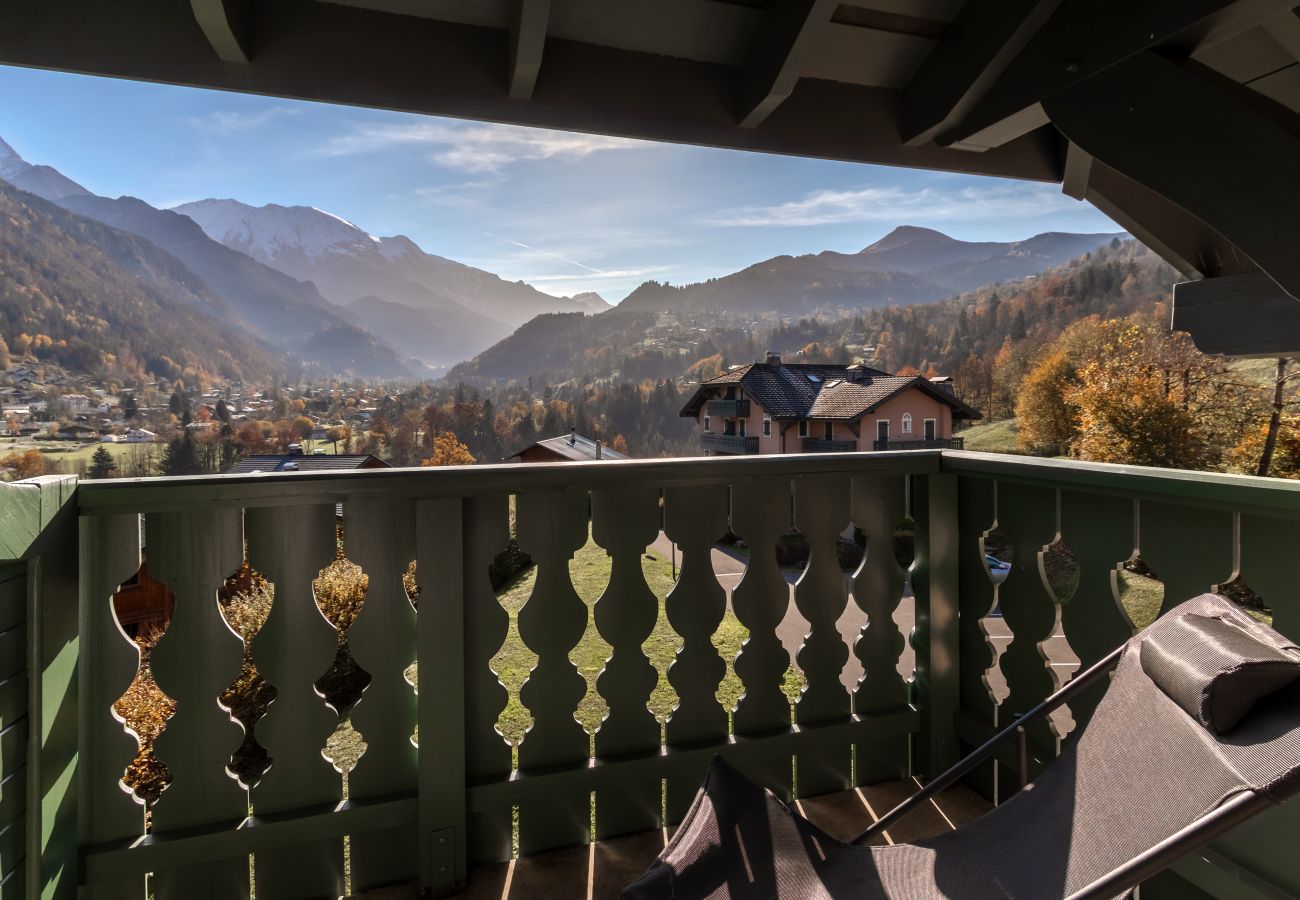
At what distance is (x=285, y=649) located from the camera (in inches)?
59.4

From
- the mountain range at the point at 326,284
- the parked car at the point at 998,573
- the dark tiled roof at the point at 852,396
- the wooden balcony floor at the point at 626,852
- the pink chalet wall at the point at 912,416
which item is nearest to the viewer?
the wooden balcony floor at the point at 626,852

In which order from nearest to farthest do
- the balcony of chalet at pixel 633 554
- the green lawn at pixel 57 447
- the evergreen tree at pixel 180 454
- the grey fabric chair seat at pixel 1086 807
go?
1. the grey fabric chair seat at pixel 1086 807
2. the balcony of chalet at pixel 633 554
3. the green lawn at pixel 57 447
4. the evergreen tree at pixel 180 454

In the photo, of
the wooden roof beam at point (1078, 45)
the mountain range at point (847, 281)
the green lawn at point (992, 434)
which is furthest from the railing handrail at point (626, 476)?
the mountain range at point (847, 281)

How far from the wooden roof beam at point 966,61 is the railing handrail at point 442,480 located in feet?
3.05

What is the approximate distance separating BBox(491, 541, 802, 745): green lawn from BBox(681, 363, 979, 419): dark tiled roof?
5.25 ft

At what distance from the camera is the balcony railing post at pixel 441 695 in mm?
1545

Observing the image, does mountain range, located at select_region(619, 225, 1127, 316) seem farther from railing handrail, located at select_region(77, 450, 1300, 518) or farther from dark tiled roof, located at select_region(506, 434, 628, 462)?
railing handrail, located at select_region(77, 450, 1300, 518)

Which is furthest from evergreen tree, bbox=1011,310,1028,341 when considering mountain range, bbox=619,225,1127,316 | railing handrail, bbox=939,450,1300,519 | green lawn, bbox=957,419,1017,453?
railing handrail, bbox=939,450,1300,519

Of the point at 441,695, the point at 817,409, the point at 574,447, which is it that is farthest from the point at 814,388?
the point at 441,695

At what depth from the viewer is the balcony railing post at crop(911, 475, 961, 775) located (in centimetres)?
197

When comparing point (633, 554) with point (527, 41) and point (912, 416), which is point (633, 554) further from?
point (912, 416)

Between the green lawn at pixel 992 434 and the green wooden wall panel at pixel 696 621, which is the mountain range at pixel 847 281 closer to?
the green lawn at pixel 992 434

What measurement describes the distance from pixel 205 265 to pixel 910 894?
1565 centimetres

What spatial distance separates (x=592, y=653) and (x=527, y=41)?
304 inches
